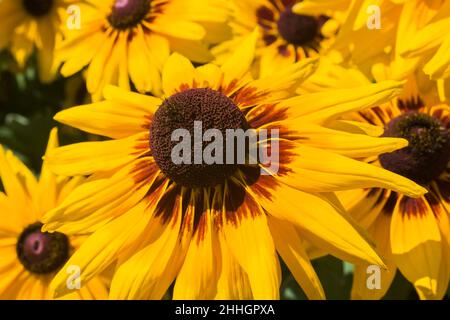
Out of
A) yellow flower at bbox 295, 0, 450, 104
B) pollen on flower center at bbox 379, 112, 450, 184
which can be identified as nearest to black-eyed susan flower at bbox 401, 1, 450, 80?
yellow flower at bbox 295, 0, 450, 104

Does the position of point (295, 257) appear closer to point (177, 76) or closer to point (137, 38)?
point (177, 76)

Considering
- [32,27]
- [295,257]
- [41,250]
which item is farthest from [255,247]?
[32,27]

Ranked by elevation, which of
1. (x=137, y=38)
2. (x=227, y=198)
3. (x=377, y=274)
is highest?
(x=137, y=38)

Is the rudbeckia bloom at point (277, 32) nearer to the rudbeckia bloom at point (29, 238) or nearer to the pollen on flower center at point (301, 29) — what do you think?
the pollen on flower center at point (301, 29)

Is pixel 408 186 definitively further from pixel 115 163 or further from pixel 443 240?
pixel 115 163

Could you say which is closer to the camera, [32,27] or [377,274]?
[377,274]

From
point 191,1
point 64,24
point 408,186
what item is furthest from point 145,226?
point 64,24
